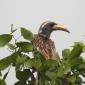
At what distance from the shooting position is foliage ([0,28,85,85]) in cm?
73

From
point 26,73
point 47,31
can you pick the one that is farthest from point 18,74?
point 47,31

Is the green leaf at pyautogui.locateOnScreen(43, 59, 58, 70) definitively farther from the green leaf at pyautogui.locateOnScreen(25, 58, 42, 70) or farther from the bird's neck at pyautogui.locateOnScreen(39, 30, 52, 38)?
the bird's neck at pyautogui.locateOnScreen(39, 30, 52, 38)

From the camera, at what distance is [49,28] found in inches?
42.9

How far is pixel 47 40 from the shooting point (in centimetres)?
105

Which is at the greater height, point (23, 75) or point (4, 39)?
point (4, 39)

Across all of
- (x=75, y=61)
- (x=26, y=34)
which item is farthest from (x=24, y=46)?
(x=75, y=61)

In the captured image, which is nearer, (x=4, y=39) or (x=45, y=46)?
(x=4, y=39)

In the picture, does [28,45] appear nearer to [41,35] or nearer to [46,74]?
[46,74]

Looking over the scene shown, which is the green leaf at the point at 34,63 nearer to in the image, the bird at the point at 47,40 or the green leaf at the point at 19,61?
the green leaf at the point at 19,61

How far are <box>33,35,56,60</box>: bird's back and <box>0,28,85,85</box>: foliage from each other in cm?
13

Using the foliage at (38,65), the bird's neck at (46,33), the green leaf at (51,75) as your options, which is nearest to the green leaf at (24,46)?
the foliage at (38,65)

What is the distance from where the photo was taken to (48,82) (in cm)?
72

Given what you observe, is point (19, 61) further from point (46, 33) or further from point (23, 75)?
point (46, 33)

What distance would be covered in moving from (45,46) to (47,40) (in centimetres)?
6
